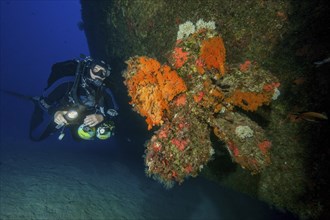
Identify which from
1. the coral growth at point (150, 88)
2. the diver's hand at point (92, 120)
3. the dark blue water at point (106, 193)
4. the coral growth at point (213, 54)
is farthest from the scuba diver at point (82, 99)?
the coral growth at point (213, 54)

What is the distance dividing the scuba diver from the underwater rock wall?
8.42 feet

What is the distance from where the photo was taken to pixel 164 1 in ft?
14.1

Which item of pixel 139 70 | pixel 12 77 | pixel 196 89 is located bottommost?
pixel 196 89

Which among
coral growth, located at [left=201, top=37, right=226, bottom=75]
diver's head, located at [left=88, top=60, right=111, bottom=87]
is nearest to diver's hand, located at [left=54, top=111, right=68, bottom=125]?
diver's head, located at [left=88, top=60, right=111, bottom=87]

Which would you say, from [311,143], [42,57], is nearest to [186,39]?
[311,143]

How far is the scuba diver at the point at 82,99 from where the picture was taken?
242 inches

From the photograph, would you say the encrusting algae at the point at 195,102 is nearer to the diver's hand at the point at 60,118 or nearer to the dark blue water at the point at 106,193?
the diver's hand at the point at 60,118

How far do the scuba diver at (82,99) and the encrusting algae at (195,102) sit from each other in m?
3.52

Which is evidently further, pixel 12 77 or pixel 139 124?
pixel 12 77

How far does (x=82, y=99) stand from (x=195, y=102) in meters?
4.43

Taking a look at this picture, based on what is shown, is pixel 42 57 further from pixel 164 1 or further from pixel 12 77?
pixel 164 1

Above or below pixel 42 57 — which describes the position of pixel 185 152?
below

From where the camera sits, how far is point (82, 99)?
258 inches

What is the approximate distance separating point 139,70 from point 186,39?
871mm
